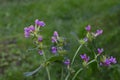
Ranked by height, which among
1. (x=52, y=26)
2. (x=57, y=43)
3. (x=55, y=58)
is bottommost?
(x=55, y=58)

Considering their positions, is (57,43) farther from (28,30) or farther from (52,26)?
(52,26)

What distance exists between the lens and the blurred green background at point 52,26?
4.54 m

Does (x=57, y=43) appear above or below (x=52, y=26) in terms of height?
below

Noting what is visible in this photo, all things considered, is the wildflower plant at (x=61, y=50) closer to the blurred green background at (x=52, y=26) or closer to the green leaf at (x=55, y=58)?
the green leaf at (x=55, y=58)

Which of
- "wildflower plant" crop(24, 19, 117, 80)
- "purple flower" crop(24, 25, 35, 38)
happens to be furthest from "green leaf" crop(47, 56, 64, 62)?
"purple flower" crop(24, 25, 35, 38)

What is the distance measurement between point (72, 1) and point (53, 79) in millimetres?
3078

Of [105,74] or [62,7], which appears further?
[62,7]

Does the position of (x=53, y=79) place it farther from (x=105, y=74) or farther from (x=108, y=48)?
(x=108, y=48)

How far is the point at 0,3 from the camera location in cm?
841

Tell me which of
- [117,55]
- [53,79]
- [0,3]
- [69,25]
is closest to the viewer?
[53,79]

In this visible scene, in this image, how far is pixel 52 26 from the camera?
6109 millimetres

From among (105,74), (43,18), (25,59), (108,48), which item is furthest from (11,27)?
(105,74)

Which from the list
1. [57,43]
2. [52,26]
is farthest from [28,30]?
[52,26]

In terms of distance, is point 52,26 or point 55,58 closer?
point 55,58
